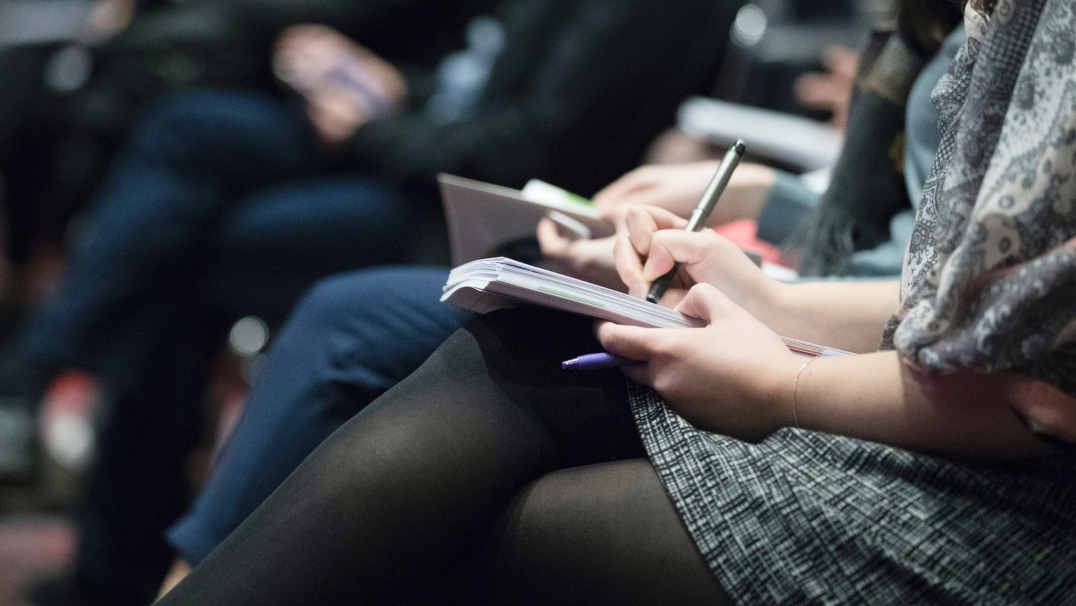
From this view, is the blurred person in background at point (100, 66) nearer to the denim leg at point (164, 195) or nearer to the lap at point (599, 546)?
the denim leg at point (164, 195)

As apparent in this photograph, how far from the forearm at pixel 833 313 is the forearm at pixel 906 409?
0.12 m

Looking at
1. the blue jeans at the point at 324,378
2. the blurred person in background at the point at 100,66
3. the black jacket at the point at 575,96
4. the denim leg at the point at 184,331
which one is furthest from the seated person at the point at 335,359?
the blurred person in background at the point at 100,66

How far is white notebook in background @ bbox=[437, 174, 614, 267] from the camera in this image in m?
0.76

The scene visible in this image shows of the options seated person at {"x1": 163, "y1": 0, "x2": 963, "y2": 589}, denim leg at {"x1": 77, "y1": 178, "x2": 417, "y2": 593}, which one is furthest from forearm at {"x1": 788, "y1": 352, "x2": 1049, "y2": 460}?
denim leg at {"x1": 77, "y1": 178, "x2": 417, "y2": 593}

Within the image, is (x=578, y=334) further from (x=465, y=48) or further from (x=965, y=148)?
(x=465, y=48)

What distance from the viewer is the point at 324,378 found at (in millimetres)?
745

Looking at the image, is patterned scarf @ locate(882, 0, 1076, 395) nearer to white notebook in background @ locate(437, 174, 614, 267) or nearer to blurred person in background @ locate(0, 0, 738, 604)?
white notebook in background @ locate(437, 174, 614, 267)

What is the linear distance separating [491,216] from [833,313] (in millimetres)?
316

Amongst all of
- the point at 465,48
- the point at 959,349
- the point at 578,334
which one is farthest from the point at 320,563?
the point at 465,48

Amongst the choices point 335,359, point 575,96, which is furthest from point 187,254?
point 335,359

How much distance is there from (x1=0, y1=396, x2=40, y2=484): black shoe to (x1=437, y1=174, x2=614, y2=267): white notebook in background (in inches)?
42.8

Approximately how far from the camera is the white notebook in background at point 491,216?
2.51 ft

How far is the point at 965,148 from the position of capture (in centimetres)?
48

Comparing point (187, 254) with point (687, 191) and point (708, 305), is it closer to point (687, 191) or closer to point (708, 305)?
point (687, 191)
